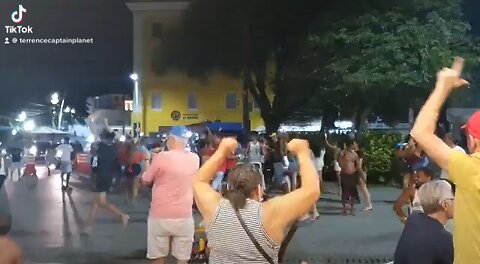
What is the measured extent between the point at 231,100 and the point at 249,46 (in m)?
0.74

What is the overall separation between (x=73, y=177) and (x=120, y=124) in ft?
4.14

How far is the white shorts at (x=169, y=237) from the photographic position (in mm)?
5492

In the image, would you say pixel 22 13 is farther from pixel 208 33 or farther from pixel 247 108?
pixel 247 108

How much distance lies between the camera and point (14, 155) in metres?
8.59

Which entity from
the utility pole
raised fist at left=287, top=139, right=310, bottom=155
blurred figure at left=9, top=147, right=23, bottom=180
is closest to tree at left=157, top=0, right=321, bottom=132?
the utility pole

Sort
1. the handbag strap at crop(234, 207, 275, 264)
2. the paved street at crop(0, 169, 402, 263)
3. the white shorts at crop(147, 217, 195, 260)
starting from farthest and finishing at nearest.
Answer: the paved street at crop(0, 169, 402, 263) → the white shorts at crop(147, 217, 195, 260) → the handbag strap at crop(234, 207, 275, 264)

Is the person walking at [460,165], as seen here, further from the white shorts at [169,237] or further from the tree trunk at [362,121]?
the tree trunk at [362,121]

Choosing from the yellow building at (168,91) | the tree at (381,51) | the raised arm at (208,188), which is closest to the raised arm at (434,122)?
the raised arm at (208,188)

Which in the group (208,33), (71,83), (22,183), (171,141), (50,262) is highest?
(208,33)

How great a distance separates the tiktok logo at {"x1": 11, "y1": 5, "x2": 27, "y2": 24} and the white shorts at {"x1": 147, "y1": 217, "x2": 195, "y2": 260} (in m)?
4.27

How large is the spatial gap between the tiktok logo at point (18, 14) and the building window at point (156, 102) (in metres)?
1.95

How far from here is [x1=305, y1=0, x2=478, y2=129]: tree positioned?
29.6ft

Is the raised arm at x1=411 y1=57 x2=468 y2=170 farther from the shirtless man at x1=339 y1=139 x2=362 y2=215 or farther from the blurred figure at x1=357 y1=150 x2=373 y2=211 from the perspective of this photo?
the blurred figure at x1=357 y1=150 x2=373 y2=211

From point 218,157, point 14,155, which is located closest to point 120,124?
point 14,155
